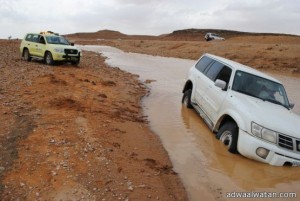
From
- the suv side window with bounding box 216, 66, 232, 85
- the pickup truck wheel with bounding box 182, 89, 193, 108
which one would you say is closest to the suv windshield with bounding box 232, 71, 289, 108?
the suv side window with bounding box 216, 66, 232, 85

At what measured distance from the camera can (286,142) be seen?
668 centimetres

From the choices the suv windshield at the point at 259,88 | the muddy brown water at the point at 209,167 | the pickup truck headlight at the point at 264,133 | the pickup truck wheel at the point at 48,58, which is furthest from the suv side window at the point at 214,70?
the pickup truck wheel at the point at 48,58

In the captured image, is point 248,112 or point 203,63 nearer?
point 248,112

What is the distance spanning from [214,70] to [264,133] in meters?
3.11

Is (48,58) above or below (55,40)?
below

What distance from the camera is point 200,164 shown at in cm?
709

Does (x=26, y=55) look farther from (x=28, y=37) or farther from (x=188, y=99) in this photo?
(x=188, y=99)

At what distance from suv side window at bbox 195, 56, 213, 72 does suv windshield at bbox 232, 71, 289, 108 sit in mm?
1733

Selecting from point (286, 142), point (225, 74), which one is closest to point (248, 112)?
point (286, 142)

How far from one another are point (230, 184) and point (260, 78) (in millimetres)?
3217

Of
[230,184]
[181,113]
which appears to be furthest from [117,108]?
[230,184]

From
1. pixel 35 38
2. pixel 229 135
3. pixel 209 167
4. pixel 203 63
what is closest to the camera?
pixel 209 167

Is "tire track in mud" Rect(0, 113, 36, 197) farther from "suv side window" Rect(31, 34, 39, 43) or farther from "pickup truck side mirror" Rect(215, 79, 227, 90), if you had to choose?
"suv side window" Rect(31, 34, 39, 43)

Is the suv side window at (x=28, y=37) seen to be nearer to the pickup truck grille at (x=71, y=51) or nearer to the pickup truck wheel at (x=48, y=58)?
the pickup truck wheel at (x=48, y=58)
